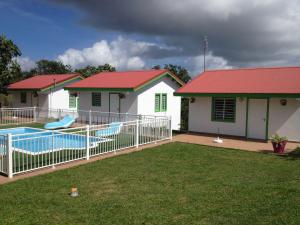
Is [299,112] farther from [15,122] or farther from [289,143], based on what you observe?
[15,122]

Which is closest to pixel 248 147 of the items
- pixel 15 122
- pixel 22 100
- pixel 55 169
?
pixel 55 169

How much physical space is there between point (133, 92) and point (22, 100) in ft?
48.5

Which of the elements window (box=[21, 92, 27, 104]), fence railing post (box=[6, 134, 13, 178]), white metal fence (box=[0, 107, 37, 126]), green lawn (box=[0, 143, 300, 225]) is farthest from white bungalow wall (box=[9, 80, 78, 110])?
fence railing post (box=[6, 134, 13, 178])

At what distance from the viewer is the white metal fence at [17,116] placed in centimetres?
2152

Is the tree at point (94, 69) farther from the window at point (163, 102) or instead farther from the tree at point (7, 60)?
the window at point (163, 102)

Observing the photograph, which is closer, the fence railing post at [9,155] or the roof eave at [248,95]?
the fence railing post at [9,155]

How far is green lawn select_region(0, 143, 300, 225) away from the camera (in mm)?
5691

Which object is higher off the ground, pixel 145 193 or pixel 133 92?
pixel 133 92

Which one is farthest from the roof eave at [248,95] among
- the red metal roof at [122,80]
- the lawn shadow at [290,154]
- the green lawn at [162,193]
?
the green lawn at [162,193]

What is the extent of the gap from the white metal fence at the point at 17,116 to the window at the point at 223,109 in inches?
520

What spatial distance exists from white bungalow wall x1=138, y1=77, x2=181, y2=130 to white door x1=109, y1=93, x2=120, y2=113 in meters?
1.96

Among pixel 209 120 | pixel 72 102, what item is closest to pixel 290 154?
pixel 209 120

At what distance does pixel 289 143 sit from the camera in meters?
14.4

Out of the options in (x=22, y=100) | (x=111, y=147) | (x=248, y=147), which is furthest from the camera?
(x=22, y=100)
